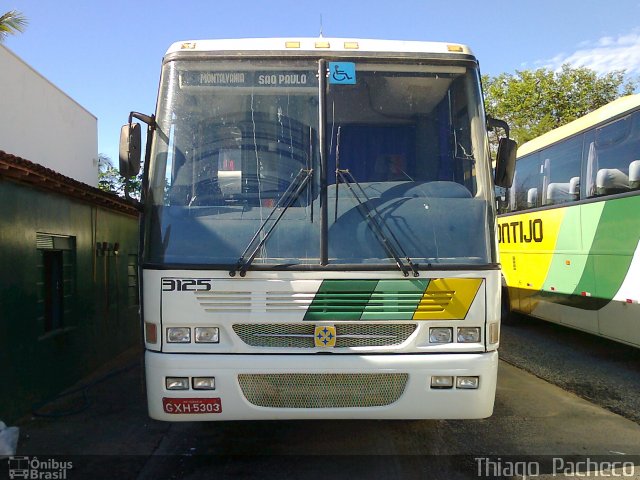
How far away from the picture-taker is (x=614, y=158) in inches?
293

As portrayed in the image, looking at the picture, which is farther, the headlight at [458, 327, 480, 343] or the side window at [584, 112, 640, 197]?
the side window at [584, 112, 640, 197]

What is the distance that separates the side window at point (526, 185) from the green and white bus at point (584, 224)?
0.7 inches

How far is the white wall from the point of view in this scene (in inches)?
519

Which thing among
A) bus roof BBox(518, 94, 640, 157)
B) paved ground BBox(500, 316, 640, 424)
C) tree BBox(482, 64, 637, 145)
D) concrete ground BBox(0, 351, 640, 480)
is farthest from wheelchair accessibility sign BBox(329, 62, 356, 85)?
tree BBox(482, 64, 637, 145)

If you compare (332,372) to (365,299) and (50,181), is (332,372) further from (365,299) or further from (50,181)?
(50,181)

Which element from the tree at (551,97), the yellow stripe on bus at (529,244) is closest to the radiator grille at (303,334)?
the yellow stripe on bus at (529,244)

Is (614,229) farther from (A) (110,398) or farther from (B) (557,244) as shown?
(A) (110,398)

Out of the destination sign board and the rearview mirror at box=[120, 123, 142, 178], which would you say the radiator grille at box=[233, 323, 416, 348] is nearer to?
the rearview mirror at box=[120, 123, 142, 178]

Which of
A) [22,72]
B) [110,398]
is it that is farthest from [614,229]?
[22,72]

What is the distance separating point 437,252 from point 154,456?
2.88 meters

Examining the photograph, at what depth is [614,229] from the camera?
23.9ft

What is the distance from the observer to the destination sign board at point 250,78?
14.3 ft

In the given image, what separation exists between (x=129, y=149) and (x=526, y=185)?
7921 millimetres

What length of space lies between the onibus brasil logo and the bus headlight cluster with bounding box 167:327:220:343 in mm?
1446
